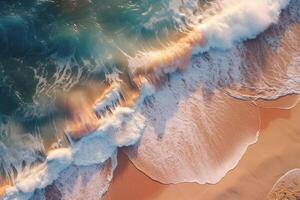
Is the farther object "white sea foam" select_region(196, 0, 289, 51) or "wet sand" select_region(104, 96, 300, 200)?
"white sea foam" select_region(196, 0, 289, 51)

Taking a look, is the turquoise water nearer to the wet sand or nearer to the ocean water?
the ocean water

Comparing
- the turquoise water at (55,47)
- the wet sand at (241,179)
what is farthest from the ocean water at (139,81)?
Result: the wet sand at (241,179)

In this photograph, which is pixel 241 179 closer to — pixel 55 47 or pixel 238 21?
pixel 238 21

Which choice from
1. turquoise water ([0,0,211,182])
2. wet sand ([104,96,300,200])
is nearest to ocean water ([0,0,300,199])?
turquoise water ([0,0,211,182])

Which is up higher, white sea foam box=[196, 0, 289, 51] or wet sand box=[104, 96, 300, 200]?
white sea foam box=[196, 0, 289, 51]

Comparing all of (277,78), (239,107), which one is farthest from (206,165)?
(277,78)

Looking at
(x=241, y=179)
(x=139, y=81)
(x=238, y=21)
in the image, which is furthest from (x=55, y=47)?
(x=241, y=179)
